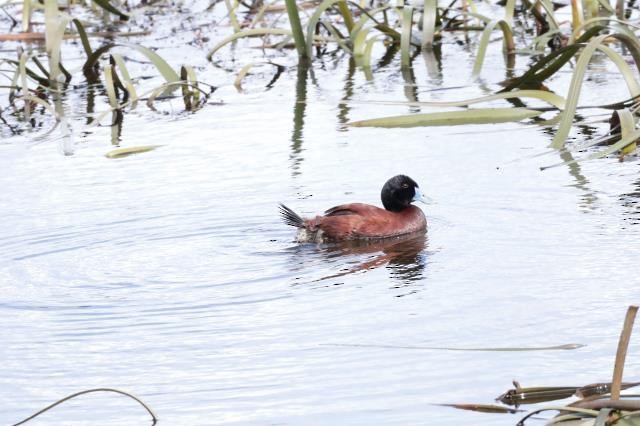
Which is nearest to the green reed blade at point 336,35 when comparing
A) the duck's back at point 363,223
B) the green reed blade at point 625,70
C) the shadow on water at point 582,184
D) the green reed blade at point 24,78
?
the green reed blade at point 24,78

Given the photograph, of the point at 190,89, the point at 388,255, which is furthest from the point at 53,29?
the point at 388,255

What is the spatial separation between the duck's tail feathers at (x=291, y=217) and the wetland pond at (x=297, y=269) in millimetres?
126

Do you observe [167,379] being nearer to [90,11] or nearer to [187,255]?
[187,255]

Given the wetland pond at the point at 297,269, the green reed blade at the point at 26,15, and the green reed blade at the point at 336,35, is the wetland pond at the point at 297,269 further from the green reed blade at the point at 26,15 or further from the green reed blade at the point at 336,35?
the green reed blade at the point at 26,15

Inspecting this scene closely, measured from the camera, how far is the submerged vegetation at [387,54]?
9094mm

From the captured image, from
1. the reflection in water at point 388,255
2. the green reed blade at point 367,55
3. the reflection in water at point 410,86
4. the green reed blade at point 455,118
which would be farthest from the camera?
the green reed blade at point 367,55

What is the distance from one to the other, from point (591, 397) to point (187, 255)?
3.39 metres

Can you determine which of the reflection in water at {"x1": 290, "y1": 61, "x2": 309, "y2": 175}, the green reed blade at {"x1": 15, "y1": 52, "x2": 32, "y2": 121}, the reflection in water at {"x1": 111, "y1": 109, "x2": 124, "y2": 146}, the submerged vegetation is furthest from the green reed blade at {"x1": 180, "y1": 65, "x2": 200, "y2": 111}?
the green reed blade at {"x1": 15, "y1": 52, "x2": 32, "y2": 121}

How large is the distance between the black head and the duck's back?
0.19ft

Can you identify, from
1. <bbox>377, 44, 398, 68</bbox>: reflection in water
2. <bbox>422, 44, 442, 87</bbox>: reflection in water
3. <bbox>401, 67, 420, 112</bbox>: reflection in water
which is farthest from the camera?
<bbox>377, 44, 398, 68</bbox>: reflection in water

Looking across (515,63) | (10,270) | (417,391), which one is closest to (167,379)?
(417,391)

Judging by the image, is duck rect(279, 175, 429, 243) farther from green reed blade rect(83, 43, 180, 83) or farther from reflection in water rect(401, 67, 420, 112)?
green reed blade rect(83, 43, 180, 83)

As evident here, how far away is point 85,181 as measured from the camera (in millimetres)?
9000

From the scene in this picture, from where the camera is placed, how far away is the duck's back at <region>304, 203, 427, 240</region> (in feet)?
25.4
